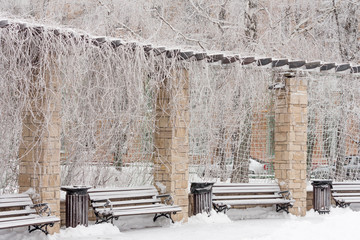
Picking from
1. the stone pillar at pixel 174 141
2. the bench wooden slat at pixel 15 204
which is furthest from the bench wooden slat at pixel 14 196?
the stone pillar at pixel 174 141

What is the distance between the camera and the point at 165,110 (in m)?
10.4

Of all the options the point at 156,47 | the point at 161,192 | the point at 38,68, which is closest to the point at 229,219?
the point at 161,192

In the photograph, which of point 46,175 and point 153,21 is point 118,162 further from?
point 153,21

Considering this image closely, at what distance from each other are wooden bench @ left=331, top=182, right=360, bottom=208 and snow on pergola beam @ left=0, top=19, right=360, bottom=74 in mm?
2749

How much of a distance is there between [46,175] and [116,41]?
2.41 meters

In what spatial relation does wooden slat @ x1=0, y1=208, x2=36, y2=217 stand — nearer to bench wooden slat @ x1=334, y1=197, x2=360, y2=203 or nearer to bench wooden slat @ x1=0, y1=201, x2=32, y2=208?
bench wooden slat @ x1=0, y1=201, x2=32, y2=208

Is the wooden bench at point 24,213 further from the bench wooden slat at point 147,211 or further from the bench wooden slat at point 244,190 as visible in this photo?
the bench wooden slat at point 244,190

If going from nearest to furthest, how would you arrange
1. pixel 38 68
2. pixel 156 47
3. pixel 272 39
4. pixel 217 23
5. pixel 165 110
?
pixel 38 68
pixel 156 47
pixel 165 110
pixel 217 23
pixel 272 39

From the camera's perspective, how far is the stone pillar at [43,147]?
28.4ft

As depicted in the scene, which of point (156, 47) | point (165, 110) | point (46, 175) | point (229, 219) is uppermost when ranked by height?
point (156, 47)

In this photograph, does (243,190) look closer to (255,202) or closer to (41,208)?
(255,202)

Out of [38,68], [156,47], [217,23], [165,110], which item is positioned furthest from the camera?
[217,23]

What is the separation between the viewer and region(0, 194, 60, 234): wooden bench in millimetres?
8039

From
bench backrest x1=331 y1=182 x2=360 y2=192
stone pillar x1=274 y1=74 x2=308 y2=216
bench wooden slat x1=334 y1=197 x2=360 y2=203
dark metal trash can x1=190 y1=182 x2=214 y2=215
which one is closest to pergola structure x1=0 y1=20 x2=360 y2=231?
stone pillar x1=274 y1=74 x2=308 y2=216
